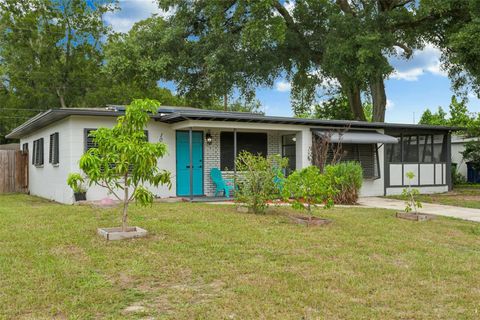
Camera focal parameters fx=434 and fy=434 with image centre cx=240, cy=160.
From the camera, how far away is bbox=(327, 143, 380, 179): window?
14289mm

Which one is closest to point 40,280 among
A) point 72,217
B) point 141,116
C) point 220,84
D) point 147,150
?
point 147,150

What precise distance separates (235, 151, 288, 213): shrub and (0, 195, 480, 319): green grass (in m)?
0.89

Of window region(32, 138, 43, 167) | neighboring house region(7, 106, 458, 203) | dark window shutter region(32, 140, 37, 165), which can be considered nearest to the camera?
neighboring house region(7, 106, 458, 203)

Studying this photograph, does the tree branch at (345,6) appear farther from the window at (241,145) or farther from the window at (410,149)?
the window at (241,145)

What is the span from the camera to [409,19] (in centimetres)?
1712

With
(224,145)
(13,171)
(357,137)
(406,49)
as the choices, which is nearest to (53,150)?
(224,145)

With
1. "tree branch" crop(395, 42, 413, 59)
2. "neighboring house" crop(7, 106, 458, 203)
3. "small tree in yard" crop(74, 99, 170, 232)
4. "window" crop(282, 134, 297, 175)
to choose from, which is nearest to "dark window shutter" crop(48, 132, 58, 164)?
"neighboring house" crop(7, 106, 458, 203)

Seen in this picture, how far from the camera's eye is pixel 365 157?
14555 millimetres

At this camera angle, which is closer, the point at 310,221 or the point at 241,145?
the point at 310,221

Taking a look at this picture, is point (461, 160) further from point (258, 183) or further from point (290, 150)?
point (258, 183)

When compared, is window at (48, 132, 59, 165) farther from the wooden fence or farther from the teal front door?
the wooden fence

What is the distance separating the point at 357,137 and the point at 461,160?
10558mm

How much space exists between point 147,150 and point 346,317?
3449mm

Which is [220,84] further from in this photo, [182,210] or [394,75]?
[182,210]
